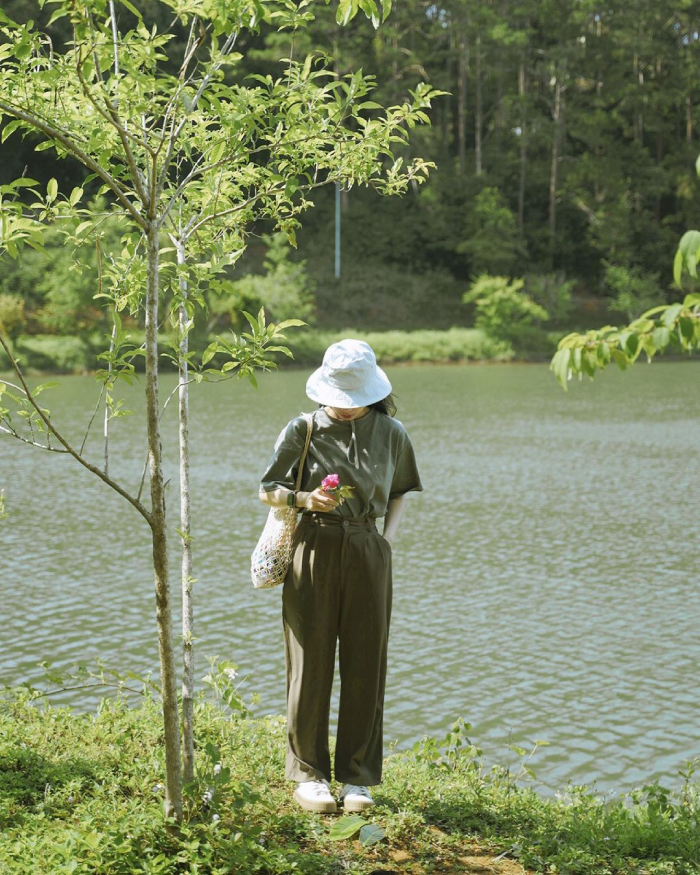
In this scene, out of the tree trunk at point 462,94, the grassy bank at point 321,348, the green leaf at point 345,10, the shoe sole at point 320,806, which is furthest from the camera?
the tree trunk at point 462,94

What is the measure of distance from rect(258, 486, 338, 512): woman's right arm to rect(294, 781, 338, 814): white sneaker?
3.07 ft

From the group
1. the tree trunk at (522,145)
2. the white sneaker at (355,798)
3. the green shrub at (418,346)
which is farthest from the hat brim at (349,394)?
the tree trunk at (522,145)

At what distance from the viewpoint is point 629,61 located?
54094 millimetres

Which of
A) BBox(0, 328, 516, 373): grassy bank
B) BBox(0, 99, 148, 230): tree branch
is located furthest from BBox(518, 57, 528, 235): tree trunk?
BBox(0, 99, 148, 230): tree branch

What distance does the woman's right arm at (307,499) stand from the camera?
355 centimetres

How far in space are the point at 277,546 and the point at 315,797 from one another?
84 cm

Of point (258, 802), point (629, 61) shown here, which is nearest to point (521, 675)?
point (258, 802)

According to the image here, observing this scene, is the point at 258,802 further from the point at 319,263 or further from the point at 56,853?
the point at 319,263

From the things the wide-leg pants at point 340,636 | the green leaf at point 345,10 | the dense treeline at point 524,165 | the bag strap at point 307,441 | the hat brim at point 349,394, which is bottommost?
the wide-leg pants at point 340,636

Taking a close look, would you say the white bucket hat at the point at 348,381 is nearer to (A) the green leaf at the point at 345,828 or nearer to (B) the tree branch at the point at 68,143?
(B) the tree branch at the point at 68,143

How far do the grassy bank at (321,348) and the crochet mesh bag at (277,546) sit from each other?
33810 mm

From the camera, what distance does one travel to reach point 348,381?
3.68 m

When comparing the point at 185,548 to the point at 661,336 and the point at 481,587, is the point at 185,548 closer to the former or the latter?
the point at 661,336

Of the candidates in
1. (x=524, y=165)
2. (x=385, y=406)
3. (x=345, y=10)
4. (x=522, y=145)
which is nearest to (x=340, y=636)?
(x=385, y=406)
